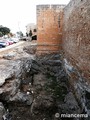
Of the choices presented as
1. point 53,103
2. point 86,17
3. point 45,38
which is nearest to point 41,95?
point 53,103

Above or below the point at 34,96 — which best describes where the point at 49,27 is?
above

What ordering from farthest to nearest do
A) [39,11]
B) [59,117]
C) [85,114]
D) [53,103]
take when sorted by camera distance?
[39,11] → [53,103] → [59,117] → [85,114]

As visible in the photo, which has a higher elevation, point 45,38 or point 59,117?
point 45,38

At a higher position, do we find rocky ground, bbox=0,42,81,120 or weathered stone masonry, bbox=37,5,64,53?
weathered stone masonry, bbox=37,5,64,53

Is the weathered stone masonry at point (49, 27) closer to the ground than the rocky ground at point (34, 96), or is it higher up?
higher up

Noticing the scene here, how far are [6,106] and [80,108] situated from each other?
310cm

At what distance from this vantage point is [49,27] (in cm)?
1488

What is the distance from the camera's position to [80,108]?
6805 mm

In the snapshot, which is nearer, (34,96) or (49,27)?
(34,96)

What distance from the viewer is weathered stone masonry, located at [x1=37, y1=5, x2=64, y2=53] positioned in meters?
14.8

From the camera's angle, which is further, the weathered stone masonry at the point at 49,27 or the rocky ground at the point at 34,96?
the weathered stone masonry at the point at 49,27

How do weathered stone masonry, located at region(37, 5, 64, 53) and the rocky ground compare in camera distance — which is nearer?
the rocky ground

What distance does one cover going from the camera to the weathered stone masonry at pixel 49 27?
14.8m

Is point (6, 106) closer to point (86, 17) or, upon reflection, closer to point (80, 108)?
point (80, 108)
